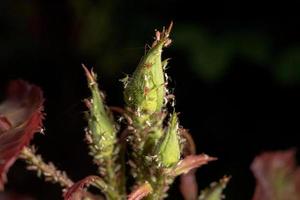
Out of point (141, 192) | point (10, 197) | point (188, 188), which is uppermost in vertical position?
point (141, 192)

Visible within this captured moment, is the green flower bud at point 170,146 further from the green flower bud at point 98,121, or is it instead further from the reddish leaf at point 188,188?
the reddish leaf at point 188,188

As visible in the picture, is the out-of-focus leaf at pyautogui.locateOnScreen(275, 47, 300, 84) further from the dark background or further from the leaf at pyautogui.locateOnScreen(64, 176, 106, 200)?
the leaf at pyautogui.locateOnScreen(64, 176, 106, 200)

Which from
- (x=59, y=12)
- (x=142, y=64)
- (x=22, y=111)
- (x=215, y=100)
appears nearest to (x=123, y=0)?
(x=59, y=12)

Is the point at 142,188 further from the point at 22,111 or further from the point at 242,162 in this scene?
the point at 242,162

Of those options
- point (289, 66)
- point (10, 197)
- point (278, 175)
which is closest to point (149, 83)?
point (278, 175)

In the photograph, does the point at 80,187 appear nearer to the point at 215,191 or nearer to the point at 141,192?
the point at 141,192

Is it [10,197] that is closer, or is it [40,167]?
[40,167]

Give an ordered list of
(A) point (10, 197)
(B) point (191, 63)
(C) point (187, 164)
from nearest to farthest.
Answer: (C) point (187, 164) → (A) point (10, 197) → (B) point (191, 63)
